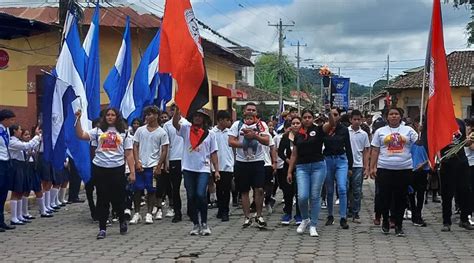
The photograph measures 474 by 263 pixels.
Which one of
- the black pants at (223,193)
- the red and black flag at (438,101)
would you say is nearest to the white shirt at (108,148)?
the black pants at (223,193)

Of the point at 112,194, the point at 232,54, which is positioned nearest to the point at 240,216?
the point at 112,194

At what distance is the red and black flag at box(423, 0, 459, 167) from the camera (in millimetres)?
9367

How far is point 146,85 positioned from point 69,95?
11.9ft

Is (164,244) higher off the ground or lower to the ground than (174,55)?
lower

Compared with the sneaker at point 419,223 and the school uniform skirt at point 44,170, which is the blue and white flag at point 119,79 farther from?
the sneaker at point 419,223

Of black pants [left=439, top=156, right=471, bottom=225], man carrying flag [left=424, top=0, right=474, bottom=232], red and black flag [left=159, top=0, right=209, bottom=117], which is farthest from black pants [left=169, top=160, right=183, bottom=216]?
black pants [left=439, top=156, right=471, bottom=225]

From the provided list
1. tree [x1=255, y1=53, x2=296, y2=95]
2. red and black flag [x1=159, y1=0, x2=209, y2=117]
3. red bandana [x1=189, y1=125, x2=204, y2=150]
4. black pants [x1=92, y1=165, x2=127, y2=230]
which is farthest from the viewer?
tree [x1=255, y1=53, x2=296, y2=95]

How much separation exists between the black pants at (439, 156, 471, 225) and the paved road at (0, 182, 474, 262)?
367 mm

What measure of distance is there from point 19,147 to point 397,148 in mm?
6033

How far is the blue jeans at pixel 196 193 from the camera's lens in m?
9.56

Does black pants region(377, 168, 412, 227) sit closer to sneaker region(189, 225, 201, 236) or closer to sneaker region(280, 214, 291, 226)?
sneaker region(280, 214, 291, 226)

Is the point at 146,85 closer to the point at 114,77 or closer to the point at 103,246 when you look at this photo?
the point at 114,77

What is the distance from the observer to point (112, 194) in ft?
31.3

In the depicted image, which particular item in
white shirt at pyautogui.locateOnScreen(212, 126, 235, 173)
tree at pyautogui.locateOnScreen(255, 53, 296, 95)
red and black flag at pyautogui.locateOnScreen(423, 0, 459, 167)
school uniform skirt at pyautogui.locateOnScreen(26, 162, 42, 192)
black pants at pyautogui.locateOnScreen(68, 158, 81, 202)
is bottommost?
black pants at pyautogui.locateOnScreen(68, 158, 81, 202)
